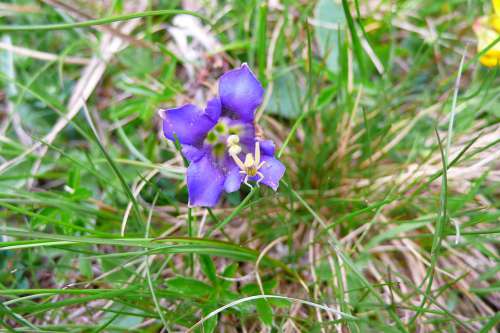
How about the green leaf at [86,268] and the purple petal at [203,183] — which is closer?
the purple petal at [203,183]

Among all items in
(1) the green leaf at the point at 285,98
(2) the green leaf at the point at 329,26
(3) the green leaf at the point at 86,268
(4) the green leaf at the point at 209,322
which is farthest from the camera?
(2) the green leaf at the point at 329,26

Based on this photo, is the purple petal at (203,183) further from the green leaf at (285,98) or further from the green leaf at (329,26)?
the green leaf at (329,26)

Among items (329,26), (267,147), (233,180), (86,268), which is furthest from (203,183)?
(329,26)

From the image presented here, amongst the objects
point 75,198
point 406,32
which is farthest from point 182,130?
point 406,32

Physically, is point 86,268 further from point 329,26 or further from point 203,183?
point 329,26

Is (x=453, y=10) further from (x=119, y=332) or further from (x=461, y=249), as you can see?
(x=119, y=332)

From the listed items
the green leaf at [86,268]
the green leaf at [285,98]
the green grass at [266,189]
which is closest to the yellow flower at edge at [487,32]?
the green grass at [266,189]
